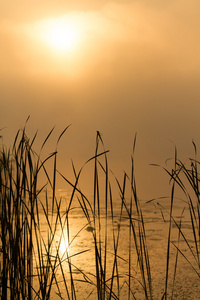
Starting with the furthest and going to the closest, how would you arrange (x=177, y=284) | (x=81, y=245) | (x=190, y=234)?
(x=190, y=234) → (x=81, y=245) → (x=177, y=284)

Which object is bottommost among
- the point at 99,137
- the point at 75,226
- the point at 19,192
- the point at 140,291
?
the point at 140,291

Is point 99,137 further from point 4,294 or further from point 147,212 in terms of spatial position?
point 147,212

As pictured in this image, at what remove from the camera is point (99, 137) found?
3.99 feet

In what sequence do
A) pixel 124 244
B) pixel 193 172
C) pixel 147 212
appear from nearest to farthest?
pixel 193 172, pixel 124 244, pixel 147 212

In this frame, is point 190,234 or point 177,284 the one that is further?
point 190,234

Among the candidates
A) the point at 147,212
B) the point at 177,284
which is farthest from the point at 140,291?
the point at 147,212

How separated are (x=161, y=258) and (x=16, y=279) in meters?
2.07

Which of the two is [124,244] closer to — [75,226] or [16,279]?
[75,226]

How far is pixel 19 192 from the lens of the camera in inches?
47.6

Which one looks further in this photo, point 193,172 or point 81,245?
point 81,245

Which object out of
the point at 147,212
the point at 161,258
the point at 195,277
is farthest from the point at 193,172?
the point at 147,212

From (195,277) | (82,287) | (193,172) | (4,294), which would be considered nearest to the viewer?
(4,294)

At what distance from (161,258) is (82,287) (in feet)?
3.25

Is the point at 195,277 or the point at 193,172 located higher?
the point at 193,172
